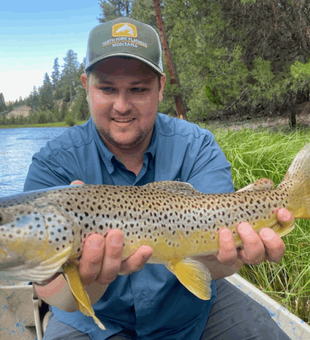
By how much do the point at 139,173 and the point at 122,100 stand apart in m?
0.62

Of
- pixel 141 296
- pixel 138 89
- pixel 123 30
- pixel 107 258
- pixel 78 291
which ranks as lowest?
pixel 141 296

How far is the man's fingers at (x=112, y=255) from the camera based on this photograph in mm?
1904

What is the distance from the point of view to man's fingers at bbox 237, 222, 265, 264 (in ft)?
7.06

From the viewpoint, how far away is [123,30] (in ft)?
8.93

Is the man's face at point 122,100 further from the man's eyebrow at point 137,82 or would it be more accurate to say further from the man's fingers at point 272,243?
the man's fingers at point 272,243

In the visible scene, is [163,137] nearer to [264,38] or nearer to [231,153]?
[231,153]

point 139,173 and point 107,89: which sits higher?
point 107,89

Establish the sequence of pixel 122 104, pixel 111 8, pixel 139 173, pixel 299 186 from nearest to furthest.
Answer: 1. pixel 299 186
2. pixel 122 104
3. pixel 139 173
4. pixel 111 8

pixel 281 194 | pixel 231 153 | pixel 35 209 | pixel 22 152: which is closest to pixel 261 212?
pixel 281 194

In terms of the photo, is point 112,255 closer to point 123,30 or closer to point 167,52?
point 123,30

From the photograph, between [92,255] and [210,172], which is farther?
[210,172]

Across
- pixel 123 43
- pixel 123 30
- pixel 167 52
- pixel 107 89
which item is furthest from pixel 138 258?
pixel 167 52

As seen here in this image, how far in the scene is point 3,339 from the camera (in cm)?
368

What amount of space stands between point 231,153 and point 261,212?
4771 millimetres
